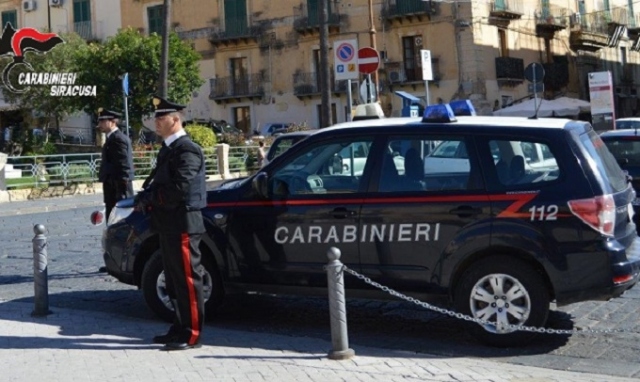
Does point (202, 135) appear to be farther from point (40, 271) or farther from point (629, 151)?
point (40, 271)

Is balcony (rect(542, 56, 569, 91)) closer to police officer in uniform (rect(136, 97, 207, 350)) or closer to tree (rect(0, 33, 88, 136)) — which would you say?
tree (rect(0, 33, 88, 136))

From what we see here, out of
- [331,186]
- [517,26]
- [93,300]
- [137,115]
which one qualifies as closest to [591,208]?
[331,186]

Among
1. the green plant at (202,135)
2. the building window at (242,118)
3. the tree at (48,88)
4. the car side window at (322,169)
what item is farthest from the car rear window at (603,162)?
the building window at (242,118)

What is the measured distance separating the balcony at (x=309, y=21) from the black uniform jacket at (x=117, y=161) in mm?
35060

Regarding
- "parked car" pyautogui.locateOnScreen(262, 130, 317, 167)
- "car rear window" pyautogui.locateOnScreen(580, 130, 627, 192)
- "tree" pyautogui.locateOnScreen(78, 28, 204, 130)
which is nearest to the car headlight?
"car rear window" pyautogui.locateOnScreen(580, 130, 627, 192)

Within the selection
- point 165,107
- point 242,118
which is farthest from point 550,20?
point 165,107

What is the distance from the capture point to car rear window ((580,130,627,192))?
7296 millimetres

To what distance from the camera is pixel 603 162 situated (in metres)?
7.45

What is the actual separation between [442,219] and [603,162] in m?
1.30

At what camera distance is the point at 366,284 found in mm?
7660

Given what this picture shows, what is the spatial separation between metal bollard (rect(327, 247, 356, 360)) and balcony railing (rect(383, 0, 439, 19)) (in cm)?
3720

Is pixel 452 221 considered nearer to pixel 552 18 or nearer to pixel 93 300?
pixel 93 300

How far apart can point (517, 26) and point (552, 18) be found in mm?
2341

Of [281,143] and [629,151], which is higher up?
[281,143]
